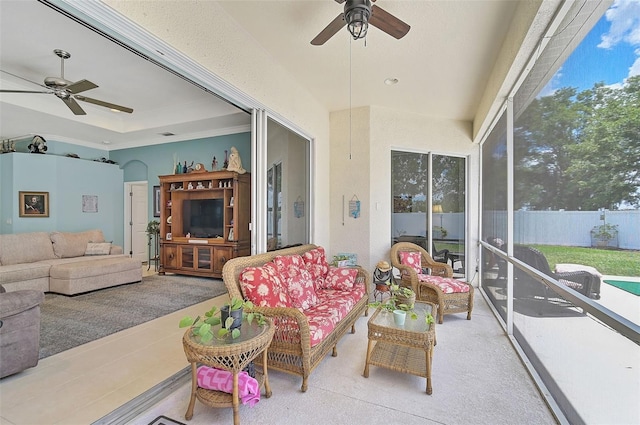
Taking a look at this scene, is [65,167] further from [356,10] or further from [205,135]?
[356,10]

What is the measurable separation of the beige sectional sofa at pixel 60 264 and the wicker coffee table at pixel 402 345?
182 inches

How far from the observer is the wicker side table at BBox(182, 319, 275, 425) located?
1.60m

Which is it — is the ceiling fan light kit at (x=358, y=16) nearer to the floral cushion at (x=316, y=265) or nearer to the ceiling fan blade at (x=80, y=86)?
the floral cushion at (x=316, y=265)

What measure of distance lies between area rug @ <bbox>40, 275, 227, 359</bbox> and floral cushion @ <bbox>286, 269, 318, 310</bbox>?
2.11 m

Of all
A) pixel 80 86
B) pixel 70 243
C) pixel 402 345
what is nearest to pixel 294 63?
pixel 80 86

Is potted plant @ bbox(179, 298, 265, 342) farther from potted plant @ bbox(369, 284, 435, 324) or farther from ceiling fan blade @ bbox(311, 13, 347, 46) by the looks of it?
ceiling fan blade @ bbox(311, 13, 347, 46)

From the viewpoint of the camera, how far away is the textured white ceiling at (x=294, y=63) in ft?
8.32

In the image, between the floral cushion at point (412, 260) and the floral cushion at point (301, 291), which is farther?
the floral cushion at point (412, 260)

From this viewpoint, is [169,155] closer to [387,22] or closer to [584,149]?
[387,22]

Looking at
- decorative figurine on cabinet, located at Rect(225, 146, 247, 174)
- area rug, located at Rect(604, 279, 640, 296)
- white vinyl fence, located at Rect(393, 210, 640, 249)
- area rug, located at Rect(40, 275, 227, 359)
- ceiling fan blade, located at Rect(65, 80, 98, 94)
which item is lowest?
area rug, located at Rect(40, 275, 227, 359)

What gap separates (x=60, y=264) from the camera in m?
4.57

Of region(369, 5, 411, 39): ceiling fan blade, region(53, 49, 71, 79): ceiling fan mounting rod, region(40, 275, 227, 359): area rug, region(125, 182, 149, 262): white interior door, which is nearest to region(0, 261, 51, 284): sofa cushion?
region(40, 275, 227, 359): area rug

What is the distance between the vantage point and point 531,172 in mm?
2479

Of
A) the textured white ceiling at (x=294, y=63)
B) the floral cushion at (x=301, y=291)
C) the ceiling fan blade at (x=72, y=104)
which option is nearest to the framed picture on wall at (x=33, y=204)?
the textured white ceiling at (x=294, y=63)
